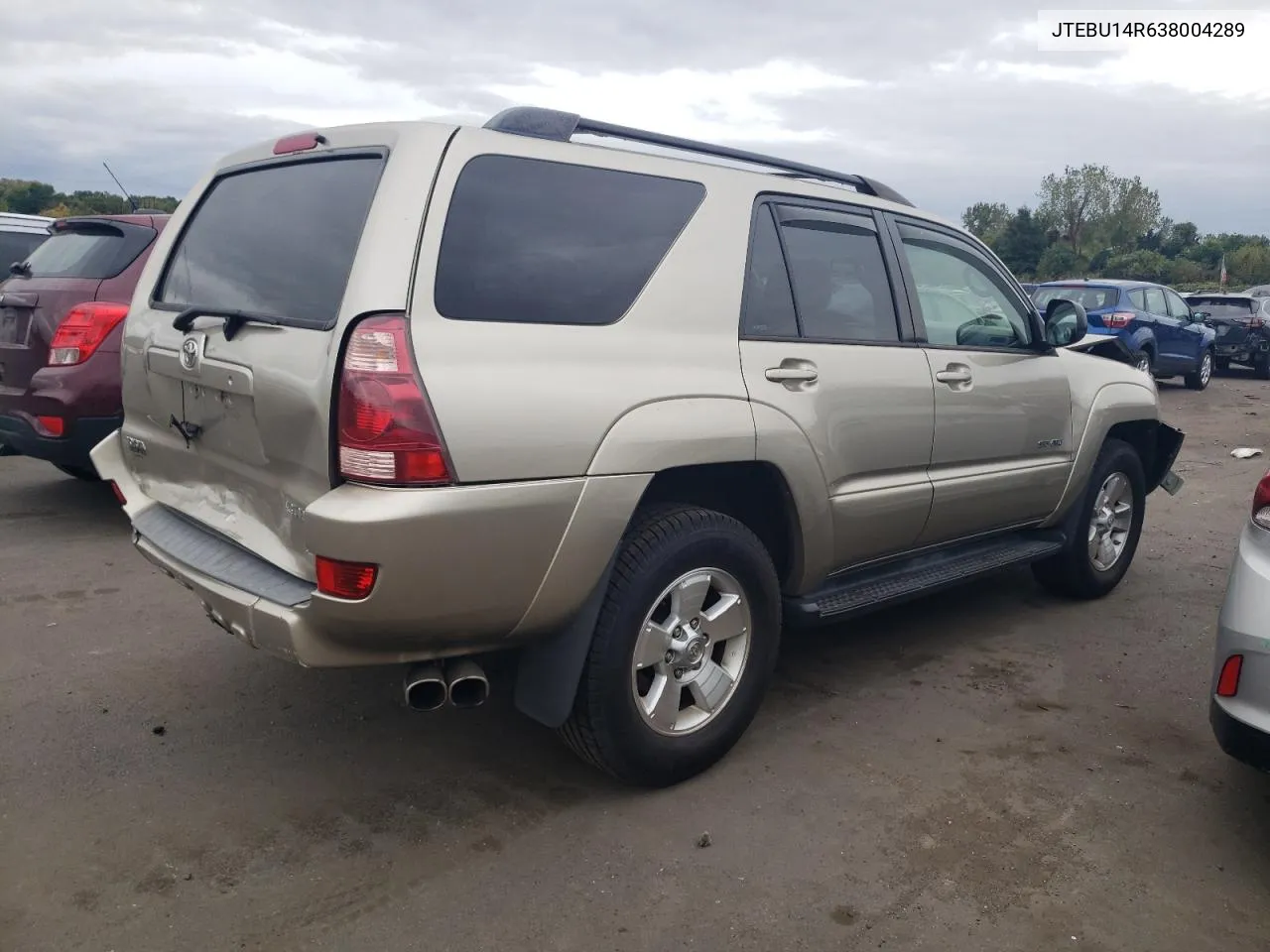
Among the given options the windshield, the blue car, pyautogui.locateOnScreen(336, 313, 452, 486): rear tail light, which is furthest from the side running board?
the windshield

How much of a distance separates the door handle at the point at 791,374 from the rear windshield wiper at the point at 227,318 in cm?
149

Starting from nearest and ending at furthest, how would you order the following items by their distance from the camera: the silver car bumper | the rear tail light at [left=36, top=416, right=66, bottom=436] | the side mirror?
1. the silver car bumper
2. the side mirror
3. the rear tail light at [left=36, top=416, right=66, bottom=436]

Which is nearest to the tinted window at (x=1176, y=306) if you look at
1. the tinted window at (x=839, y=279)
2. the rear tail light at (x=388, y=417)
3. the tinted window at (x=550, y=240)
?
the tinted window at (x=839, y=279)

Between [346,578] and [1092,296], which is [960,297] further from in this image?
[1092,296]

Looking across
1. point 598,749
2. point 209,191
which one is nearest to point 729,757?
point 598,749

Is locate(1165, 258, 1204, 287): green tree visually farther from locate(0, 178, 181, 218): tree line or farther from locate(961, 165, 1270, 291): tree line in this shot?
locate(0, 178, 181, 218): tree line

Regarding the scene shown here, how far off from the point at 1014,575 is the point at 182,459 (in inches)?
172

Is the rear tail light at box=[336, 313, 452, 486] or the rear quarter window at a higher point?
the rear quarter window

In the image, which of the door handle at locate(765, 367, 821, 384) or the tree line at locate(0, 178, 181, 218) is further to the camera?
the tree line at locate(0, 178, 181, 218)

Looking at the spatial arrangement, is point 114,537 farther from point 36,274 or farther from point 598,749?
point 598,749

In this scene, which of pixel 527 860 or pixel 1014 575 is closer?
pixel 527 860

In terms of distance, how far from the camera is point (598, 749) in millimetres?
3014

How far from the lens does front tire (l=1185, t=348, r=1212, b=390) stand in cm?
1622

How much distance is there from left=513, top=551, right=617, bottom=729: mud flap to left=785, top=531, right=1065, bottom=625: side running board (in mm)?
960
